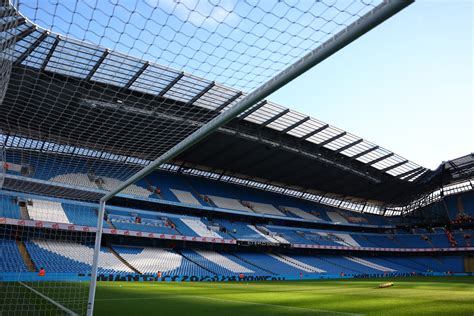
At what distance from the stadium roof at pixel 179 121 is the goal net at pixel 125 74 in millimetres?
38

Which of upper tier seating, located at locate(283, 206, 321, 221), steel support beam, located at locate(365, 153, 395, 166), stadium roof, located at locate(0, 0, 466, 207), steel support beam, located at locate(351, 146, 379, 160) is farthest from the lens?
upper tier seating, located at locate(283, 206, 321, 221)

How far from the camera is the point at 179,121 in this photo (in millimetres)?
7664

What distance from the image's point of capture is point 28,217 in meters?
21.9

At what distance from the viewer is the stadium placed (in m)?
5.42

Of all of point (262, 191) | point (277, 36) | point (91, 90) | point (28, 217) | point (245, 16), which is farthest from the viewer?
point (262, 191)

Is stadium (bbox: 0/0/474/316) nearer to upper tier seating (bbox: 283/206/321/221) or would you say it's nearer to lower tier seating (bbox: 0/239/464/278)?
lower tier seating (bbox: 0/239/464/278)

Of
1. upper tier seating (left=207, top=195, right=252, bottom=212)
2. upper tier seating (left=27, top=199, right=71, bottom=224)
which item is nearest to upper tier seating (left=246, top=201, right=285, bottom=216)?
upper tier seating (left=207, top=195, right=252, bottom=212)

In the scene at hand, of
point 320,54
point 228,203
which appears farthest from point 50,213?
point 320,54

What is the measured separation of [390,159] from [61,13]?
34733 millimetres

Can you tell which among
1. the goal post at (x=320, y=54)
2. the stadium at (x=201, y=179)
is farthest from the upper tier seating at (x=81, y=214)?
the goal post at (x=320, y=54)

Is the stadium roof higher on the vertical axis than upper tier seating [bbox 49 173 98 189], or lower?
higher

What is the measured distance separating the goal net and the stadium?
3 centimetres

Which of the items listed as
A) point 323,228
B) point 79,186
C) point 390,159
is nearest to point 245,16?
point 79,186

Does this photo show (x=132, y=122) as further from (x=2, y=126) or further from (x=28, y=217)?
(x=28, y=217)
